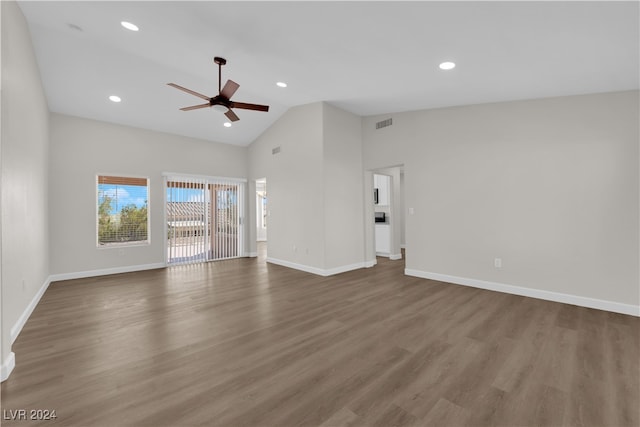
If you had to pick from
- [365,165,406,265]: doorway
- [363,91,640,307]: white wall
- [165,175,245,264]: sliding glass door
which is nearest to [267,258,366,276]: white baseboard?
[365,165,406,265]: doorway

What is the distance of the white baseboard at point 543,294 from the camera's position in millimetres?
3391

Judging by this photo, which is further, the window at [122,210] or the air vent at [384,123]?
the window at [122,210]

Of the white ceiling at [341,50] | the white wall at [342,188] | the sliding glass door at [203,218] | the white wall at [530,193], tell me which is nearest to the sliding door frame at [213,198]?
the sliding glass door at [203,218]

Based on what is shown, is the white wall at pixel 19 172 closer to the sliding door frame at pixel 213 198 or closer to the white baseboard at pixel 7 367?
the white baseboard at pixel 7 367

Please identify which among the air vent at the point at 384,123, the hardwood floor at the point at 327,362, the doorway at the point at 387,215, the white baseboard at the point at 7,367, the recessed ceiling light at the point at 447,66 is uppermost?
the air vent at the point at 384,123

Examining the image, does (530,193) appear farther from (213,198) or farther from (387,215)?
(213,198)

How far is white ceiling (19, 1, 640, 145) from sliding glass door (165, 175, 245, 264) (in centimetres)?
228

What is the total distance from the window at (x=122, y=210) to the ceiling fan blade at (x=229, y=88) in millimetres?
3901

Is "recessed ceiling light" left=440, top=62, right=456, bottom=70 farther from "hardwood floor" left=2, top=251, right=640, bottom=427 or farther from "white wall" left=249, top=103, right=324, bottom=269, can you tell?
"hardwood floor" left=2, top=251, right=640, bottom=427

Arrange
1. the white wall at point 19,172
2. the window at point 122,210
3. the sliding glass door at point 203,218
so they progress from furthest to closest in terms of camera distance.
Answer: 1. the sliding glass door at point 203,218
2. the window at point 122,210
3. the white wall at point 19,172

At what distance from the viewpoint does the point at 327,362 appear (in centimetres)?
232

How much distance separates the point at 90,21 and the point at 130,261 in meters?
4.53

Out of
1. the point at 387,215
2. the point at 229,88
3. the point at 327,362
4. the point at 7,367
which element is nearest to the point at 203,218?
the point at 229,88

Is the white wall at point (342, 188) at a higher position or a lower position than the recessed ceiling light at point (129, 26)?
lower
